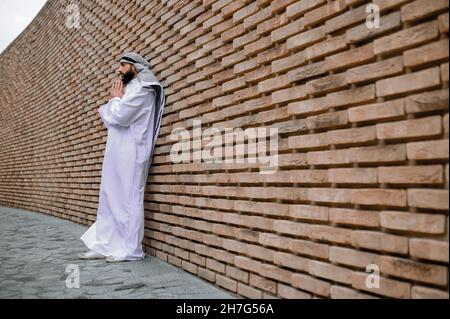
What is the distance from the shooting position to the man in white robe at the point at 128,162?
156 inches

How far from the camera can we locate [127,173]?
4.03m

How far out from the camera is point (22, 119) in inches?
374

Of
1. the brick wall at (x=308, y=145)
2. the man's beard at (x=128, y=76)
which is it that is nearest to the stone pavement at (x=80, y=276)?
the brick wall at (x=308, y=145)

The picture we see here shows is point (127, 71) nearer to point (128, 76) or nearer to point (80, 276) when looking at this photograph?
point (128, 76)

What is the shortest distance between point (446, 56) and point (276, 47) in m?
1.16

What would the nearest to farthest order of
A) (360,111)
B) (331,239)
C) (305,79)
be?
1. (360,111)
2. (331,239)
3. (305,79)

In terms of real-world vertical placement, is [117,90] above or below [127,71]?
below

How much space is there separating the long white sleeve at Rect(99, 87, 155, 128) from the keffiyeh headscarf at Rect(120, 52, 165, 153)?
0.06 metres

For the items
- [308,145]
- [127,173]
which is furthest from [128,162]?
[308,145]

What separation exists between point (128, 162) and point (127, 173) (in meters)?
0.11

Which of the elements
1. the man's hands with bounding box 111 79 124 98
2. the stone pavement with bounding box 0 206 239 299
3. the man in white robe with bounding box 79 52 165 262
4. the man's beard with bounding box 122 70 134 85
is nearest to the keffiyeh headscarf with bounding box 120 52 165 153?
the man in white robe with bounding box 79 52 165 262

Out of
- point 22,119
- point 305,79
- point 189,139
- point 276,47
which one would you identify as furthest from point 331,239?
point 22,119

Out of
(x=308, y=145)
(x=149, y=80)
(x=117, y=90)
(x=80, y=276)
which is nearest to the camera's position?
(x=308, y=145)
